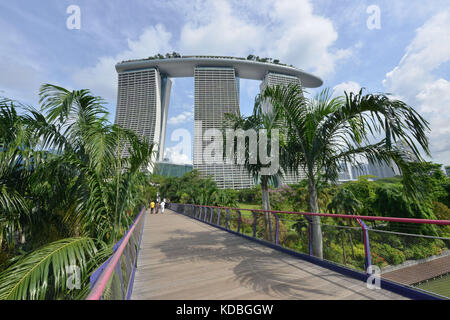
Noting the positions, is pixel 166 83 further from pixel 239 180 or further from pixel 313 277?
pixel 313 277

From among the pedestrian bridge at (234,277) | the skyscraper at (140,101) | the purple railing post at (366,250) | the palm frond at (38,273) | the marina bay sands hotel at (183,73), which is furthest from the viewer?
the skyscraper at (140,101)

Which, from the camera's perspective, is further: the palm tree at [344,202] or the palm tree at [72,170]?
the palm tree at [344,202]

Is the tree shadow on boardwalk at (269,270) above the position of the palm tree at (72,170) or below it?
below

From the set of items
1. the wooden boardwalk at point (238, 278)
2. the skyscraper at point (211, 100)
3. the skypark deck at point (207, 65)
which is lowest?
the wooden boardwalk at point (238, 278)

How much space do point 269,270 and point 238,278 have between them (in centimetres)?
67

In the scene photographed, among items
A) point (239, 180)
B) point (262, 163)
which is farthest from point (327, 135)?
point (239, 180)

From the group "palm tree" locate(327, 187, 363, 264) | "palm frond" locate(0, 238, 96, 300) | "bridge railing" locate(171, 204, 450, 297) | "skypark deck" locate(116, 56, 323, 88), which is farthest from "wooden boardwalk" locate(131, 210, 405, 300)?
"skypark deck" locate(116, 56, 323, 88)

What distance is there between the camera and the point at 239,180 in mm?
73250

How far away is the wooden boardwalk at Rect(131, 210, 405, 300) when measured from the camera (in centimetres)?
280

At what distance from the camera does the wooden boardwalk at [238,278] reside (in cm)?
280

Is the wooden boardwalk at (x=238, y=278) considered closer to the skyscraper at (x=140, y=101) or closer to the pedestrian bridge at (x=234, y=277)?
the pedestrian bridge at (x=234, y=277)

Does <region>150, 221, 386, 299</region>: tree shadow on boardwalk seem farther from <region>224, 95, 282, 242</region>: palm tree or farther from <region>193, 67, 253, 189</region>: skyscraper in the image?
<region>193, 67, 253, 189</region>: skyscraper

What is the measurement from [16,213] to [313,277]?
218 inches

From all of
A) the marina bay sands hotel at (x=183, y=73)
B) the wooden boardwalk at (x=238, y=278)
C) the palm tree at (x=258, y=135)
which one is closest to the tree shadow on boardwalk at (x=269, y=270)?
the wooden boardwalk at (x=238, y=278)
